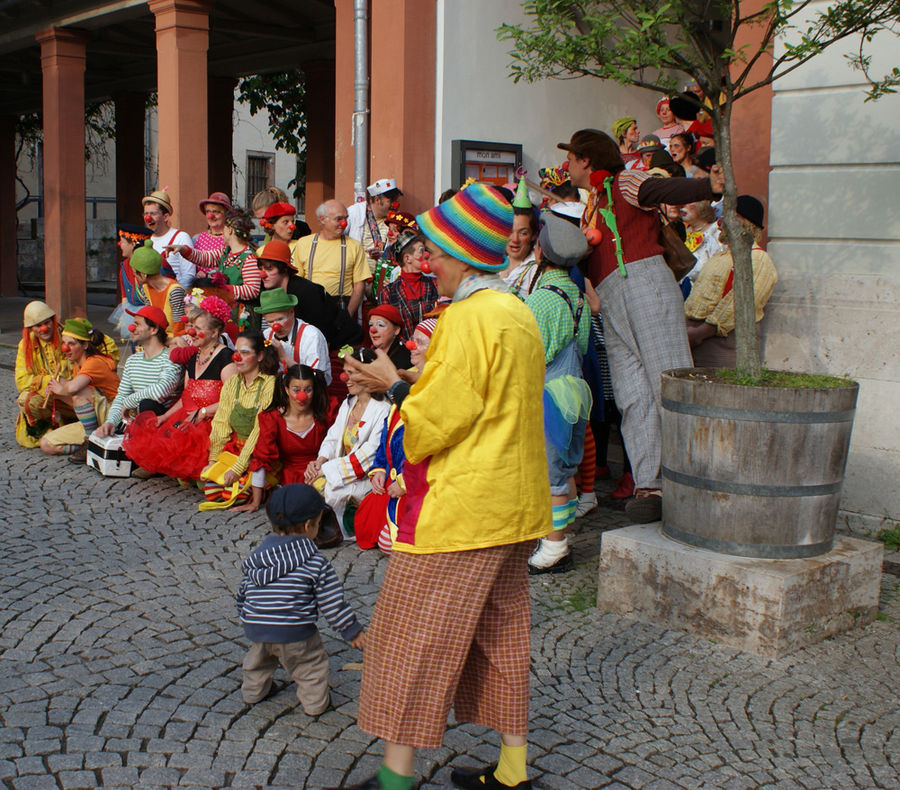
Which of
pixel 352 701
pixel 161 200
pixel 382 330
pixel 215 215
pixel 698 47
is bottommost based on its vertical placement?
pixel 352 701

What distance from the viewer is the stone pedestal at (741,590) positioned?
13.4ft

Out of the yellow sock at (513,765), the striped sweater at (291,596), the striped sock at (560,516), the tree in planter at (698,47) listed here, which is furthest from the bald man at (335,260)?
the yellow sock at (513,765)

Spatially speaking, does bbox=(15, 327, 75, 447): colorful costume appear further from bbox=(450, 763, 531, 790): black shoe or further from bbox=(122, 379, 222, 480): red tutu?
bbox=(450, 763, 531, 790): black shoe

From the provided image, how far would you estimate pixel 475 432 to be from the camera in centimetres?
284

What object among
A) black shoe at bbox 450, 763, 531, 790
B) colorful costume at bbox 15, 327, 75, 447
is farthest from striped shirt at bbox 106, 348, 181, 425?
black shoe at bbox 450, 763, 531, 790

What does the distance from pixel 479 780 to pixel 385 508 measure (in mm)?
2584

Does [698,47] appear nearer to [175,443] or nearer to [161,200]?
[175,443]

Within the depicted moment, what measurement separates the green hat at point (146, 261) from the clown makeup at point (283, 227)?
3.16 ft

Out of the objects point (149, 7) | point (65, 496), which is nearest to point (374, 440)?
point (65, 496)

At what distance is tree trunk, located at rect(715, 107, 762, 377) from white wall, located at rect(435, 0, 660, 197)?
494cm

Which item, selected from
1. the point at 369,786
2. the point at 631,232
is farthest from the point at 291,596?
the point at 631,232

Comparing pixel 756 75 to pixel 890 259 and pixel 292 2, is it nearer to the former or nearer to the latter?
pixel 890 259

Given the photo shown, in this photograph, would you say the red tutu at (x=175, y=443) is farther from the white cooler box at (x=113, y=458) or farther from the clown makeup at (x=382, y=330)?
the clown makeup at (x=382, y=330)

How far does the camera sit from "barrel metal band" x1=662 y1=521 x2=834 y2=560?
420 centimetres
